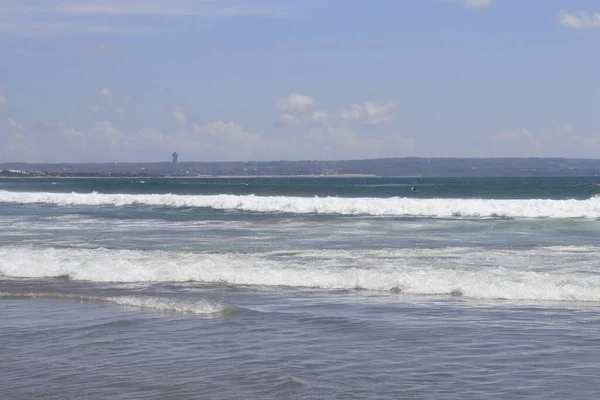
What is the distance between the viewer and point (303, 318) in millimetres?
13109

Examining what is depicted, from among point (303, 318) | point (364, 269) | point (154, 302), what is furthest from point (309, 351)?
point (364, 269)

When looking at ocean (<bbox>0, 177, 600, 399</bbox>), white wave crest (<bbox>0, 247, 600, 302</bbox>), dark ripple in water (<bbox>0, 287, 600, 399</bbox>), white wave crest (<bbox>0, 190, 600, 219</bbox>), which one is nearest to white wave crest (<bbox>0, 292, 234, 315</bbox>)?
ocean (<bbox>0, 177, 600, 399</bbox>)

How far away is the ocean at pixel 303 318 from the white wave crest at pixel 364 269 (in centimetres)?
5

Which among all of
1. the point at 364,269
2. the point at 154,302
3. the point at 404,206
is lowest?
the point at 154,302

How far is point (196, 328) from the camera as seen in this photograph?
12562 mm

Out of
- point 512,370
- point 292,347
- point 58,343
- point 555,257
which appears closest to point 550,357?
point 512,370

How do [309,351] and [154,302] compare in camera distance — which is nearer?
[309,351]

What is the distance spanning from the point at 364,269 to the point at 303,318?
208 inches

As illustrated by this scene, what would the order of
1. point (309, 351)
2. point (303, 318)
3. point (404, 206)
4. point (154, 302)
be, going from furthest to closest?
point (404, 206)
point (154, 302)
point (303, 318)
point (309, 351)

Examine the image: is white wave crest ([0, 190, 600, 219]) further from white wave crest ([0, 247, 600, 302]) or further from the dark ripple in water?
the dark ripple in water

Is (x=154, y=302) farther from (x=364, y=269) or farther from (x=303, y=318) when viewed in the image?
(x=364, y=269)

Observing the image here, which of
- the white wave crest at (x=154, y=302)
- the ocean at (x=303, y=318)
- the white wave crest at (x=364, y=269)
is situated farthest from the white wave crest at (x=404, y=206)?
the white wave crest at (x=154, y=302)

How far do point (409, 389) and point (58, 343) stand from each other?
504 centimetres

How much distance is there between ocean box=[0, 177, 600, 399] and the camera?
9508 millimetres
